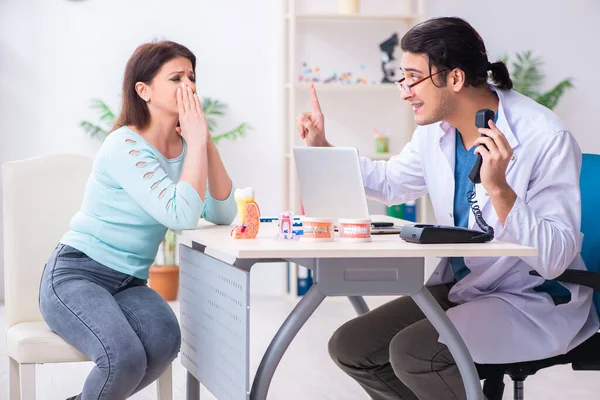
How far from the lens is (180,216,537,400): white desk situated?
167cm

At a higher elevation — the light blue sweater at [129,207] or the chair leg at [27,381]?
the light blue sweater at [129,207]

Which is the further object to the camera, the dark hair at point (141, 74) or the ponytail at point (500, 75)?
the dark hair at point (141, 74)

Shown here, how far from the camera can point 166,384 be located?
7.36 feet

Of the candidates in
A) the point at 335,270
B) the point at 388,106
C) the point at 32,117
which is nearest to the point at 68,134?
the point at 32,117

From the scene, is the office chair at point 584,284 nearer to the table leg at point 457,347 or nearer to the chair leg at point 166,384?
the table leg at point 457,347

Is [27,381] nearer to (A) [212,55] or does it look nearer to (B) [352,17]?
(A) [212,55]

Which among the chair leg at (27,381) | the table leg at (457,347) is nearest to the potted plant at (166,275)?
the chair leg at (27,381)

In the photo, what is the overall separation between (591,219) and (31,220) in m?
1.48

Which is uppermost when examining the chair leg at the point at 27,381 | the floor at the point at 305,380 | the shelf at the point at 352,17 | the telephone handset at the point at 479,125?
the shelf at the point at 352,17

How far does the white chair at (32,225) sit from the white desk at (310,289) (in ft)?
1.04

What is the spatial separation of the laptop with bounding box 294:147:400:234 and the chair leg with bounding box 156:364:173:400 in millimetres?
579

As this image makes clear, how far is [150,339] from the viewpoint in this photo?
2.08 meters

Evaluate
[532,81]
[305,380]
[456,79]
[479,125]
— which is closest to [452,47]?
[456,79]

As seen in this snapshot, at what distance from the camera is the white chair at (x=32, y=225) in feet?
7.38
